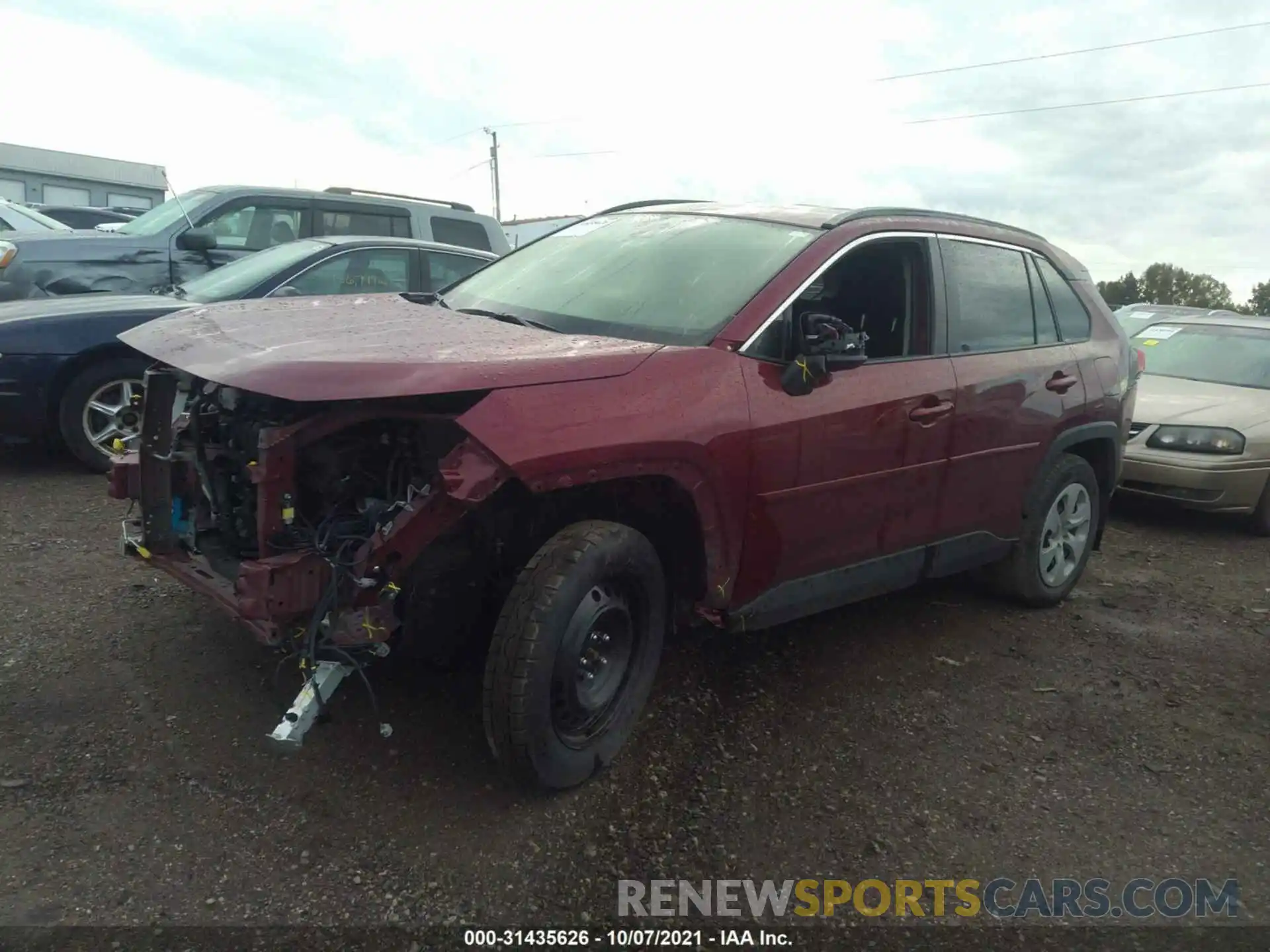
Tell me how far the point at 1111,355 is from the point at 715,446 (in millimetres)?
2979

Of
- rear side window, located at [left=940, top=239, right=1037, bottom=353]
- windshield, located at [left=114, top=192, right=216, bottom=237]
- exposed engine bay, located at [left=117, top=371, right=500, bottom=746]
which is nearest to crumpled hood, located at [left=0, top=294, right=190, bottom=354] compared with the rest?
windshield, located at [left=114, top=192, right=216, bottom=237]

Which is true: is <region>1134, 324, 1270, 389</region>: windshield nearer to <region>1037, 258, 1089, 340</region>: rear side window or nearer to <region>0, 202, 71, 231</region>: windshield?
<region>1037, 258, 1089, 340</region>: rear side window

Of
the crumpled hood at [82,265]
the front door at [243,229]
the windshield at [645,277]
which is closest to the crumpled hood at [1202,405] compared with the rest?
the windshield at [645,277]

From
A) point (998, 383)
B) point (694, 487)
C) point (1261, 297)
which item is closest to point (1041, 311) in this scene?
point (998, 383)

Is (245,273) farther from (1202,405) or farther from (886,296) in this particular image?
(1202,405)

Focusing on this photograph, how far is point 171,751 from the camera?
2967 millimetres

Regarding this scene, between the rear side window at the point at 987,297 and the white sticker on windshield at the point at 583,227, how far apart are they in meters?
1.52

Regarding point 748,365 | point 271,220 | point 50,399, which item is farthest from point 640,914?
point 271,220

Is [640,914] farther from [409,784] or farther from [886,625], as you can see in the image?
[886,625]

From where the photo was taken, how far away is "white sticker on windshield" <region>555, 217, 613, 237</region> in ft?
14.4

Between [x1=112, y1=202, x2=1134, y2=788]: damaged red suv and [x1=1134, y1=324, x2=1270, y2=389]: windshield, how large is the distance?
4369 millimetres

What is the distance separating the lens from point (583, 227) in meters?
4.49

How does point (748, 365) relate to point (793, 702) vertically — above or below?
above

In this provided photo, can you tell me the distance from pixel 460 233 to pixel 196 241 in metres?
2.92
